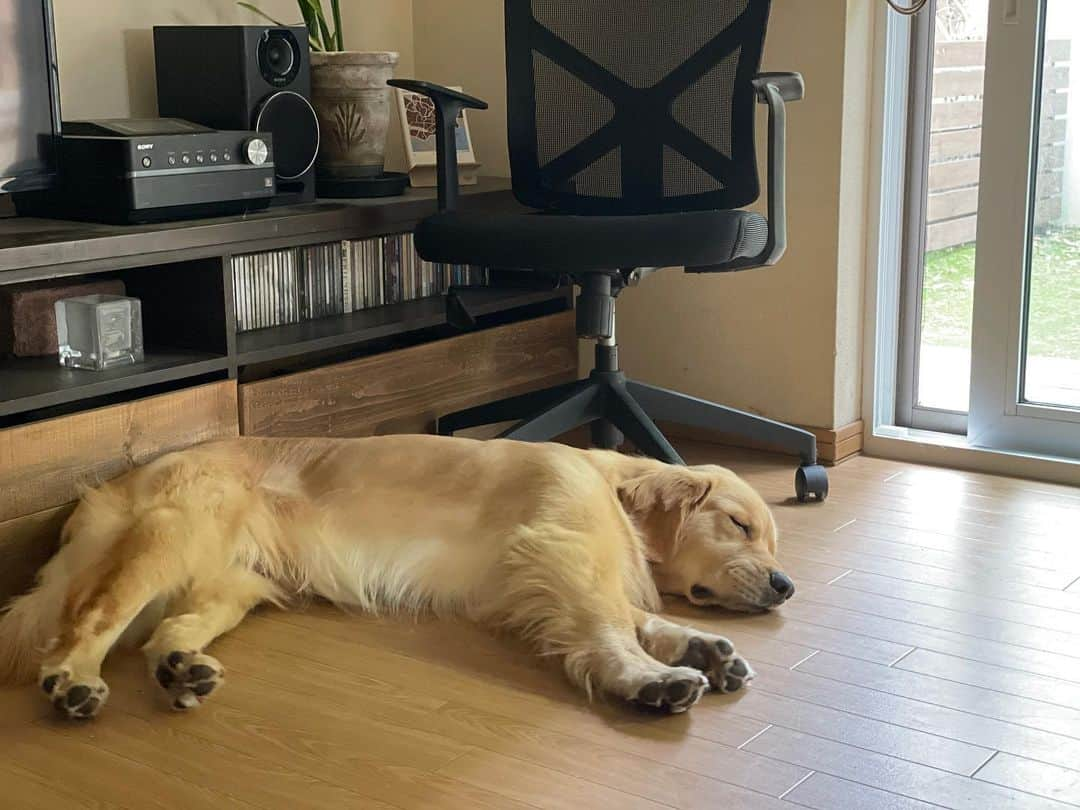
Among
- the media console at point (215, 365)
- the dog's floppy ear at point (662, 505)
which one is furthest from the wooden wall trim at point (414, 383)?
the dog's floppy ear at point (662, 505)

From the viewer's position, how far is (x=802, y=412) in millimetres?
3158

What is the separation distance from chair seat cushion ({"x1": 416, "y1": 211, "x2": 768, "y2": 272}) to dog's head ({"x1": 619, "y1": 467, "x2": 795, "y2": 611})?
1.69ft

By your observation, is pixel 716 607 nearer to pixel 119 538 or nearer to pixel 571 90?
pixel 119 538

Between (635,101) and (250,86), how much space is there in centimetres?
80

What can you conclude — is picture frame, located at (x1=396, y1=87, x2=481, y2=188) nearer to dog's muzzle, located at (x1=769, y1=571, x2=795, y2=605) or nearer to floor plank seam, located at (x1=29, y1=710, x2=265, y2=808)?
dog's muzzle, located at (x1=769, y1=571, x2=795, y2=605)

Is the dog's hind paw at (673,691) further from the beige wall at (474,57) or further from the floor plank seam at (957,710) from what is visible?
the beige wall at (474,57)

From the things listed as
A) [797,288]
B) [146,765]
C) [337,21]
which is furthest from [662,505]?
[337,21]

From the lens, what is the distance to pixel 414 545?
6.88 ft

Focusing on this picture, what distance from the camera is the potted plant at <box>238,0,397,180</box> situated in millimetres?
A: 2984

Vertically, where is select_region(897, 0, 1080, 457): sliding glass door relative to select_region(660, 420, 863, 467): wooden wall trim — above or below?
above

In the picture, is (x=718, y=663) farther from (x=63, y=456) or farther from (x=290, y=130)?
(x=290, y=130)

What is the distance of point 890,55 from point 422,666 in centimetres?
188

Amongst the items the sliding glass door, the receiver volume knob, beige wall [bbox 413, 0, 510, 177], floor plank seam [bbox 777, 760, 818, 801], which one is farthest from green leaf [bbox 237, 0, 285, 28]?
floor plank seam [bbox 777, 760, 818, 801]

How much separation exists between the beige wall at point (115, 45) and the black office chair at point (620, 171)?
66 cm
